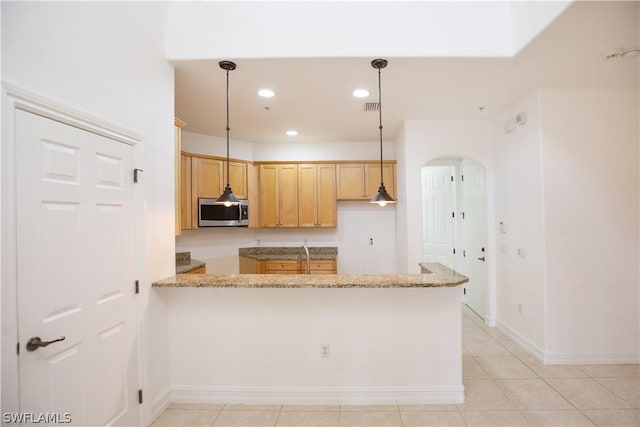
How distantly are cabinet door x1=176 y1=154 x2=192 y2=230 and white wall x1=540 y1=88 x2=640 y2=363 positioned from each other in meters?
4.26

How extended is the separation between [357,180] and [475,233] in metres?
1.94

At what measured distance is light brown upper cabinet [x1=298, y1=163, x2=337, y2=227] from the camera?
15.8 feet

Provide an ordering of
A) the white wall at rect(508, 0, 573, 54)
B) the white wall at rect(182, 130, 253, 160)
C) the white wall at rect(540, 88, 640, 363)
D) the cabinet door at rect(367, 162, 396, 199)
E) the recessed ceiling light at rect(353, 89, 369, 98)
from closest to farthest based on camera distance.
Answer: the white wall at rect(508, 0, 573, 54), the white wall at rect(540, 88, 640, 363), the recessed ceiling light at rect(353, 89, 369, 98), the white wall at rect(182, 130, 253, 160), the cabinet door at rect(367, 162, 396, 199)

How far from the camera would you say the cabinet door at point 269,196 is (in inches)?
191

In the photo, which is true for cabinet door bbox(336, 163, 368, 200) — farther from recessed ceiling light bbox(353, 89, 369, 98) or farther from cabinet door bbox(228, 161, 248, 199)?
recessed ceiling light bbox(353, 89, 369, 98)

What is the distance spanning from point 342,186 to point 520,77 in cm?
273

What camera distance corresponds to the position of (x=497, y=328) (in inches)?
149

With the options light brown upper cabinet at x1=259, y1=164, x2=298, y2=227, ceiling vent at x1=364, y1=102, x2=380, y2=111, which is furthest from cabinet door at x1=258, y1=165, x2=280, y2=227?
ceiling vent at x1=364, y1=102, x2=380, y2=111

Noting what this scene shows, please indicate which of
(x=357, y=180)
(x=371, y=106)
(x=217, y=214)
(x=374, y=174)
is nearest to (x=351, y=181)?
(x=357, y=180)

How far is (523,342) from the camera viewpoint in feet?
10.7

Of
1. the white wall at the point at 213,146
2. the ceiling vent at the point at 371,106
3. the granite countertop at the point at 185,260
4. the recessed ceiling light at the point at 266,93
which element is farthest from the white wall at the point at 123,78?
the white wall at the point at 213,146

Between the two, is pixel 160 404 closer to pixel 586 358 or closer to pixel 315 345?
pixel 315 345

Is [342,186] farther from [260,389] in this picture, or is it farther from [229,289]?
[260,389]

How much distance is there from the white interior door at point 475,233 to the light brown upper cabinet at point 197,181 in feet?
11.7
